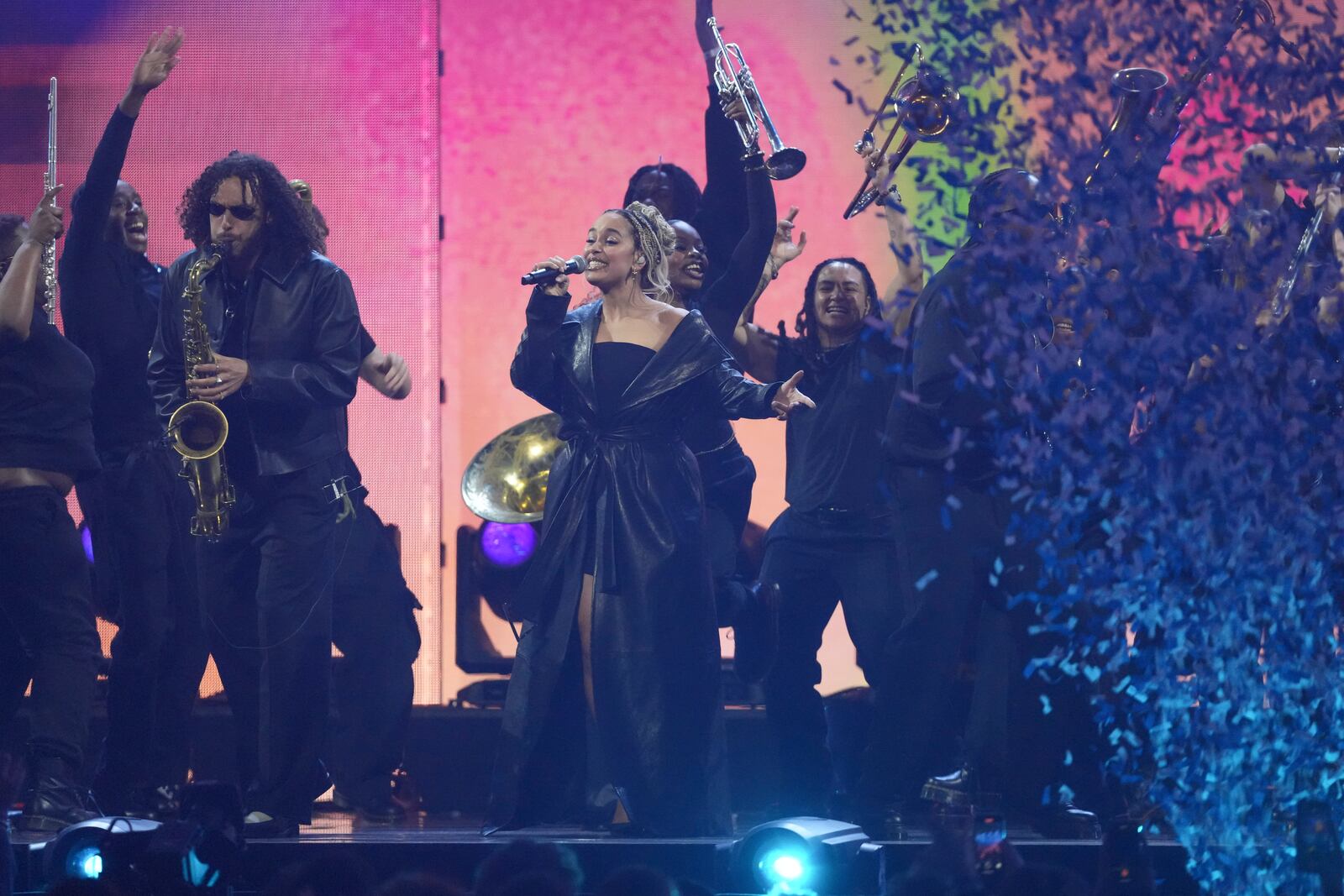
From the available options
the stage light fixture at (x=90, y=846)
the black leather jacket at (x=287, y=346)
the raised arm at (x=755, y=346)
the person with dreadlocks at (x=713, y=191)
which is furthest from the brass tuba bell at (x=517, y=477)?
the stage light fixture at (x=90, y=846)

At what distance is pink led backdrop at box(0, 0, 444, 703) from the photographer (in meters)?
7.20

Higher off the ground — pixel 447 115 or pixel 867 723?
pixel 447 115

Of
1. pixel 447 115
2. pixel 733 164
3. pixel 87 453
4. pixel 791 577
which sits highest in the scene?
pixel 447 115

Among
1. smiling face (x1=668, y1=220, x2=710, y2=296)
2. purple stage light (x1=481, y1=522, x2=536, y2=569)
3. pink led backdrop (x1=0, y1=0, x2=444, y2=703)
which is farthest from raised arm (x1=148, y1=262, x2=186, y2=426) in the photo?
pink led backdrop (x1=0, y1=0, x2=444, y2=703)

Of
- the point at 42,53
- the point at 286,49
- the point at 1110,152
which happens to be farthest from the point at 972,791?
the point at 42,53

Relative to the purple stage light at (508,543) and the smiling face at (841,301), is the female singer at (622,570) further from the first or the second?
the purple stage light at (508,543)

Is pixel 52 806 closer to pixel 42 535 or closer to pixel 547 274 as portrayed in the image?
pixel 42 535

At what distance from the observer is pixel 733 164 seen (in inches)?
238

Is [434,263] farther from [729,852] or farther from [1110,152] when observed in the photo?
[1110,152]

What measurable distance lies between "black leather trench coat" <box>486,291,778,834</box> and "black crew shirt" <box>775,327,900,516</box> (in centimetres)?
61

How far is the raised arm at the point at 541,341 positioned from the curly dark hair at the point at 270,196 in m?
0.70

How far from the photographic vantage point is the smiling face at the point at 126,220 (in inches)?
212

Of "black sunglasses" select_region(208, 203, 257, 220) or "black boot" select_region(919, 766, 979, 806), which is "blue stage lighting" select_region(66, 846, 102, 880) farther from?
"black boot" select_region(919, 766, 979, 806)

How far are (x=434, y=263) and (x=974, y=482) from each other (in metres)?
3.11
